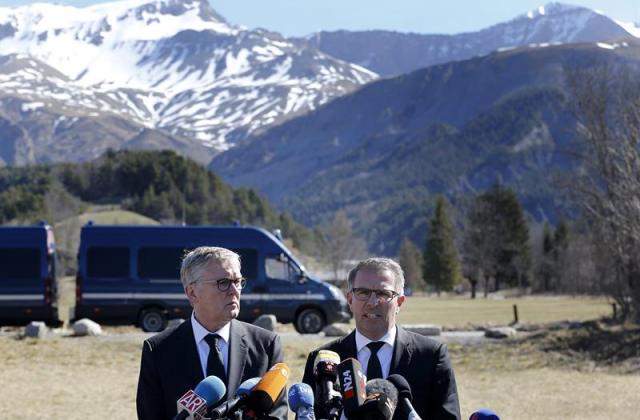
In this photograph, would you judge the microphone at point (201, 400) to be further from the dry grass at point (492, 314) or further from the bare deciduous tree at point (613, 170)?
the dry grass at point (492, 314)

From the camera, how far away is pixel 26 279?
82.4 feet

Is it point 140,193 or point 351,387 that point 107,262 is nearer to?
point 351,387

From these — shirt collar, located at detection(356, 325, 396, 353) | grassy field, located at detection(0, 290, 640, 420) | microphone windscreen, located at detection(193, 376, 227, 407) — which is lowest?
grassy field, located at detection(0, 290, 640, 420)

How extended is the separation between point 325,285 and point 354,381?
2121cm

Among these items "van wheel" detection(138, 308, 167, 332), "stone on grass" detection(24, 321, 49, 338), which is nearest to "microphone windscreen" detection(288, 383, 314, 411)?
"stone on grass" detection(24, 321, 49, 338)

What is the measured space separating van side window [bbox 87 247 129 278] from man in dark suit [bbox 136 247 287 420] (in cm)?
2004

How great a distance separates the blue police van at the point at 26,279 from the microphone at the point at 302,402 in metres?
21.9

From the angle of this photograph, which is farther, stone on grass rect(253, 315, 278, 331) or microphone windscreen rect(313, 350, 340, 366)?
stone on grass rect(253, 315, 278, 331)

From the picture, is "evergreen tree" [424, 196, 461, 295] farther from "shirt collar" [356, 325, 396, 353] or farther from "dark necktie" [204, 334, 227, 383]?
"dark necktie" [204, 334, 227, 383]

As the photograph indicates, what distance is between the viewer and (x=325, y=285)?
2508 centimetres

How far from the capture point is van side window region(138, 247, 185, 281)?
24719 millimetres

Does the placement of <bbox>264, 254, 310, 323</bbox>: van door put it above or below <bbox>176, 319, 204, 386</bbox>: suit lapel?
above

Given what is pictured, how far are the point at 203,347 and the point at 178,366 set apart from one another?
0.48ft

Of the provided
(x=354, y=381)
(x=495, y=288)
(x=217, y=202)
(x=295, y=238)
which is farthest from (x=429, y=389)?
(x=295, y=238)
